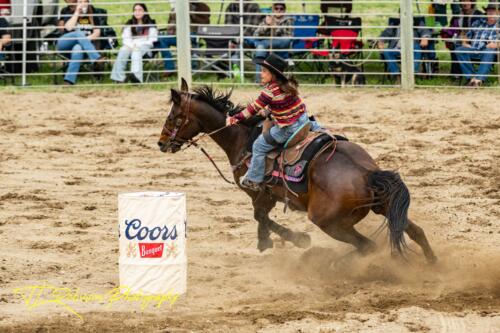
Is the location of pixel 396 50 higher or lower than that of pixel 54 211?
higher

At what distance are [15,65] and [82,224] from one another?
941 cm

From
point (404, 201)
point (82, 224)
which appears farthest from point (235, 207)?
point (404, 201)

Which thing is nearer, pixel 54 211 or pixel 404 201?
pixel 404 201

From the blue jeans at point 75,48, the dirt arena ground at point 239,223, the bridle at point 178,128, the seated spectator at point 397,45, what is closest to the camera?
the dirt arena ground at point 239,223

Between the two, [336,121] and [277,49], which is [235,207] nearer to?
[336,121]

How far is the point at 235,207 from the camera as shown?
1212cm

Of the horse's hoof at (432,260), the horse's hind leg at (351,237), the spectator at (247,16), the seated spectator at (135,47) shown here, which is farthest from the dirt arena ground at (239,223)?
the spectator at (247,16)

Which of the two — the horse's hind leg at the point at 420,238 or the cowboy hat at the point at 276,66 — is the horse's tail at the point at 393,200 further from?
the cowboy hat at the point at 276,66

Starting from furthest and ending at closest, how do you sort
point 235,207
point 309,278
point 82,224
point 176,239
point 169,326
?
point 235,207 < point 82,224 < point 309,278 < point 176,239 < point 169,326

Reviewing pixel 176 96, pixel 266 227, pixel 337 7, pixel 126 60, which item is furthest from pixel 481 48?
pixel 176 96

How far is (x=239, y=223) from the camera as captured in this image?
11422mm

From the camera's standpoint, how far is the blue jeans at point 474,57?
59.1ft

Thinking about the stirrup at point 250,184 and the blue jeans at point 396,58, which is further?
the blue jeans at point 396,58

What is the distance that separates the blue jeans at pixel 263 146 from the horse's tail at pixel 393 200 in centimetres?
92
